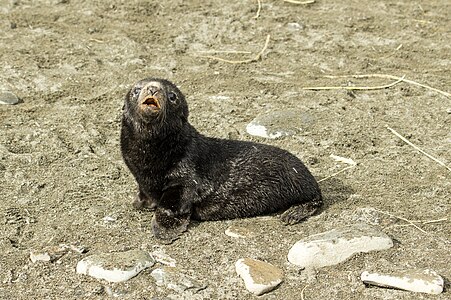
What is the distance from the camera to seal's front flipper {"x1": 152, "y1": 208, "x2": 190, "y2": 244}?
20.2ft

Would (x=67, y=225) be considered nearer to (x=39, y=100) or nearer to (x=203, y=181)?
(x=203, y=181)

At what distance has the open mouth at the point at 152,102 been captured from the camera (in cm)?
628

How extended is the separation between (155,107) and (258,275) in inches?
61.7

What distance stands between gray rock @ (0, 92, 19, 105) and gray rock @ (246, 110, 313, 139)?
8.15 ft

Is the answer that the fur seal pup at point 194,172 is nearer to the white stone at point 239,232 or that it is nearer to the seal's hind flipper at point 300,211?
the seal's hind flipper at point 300,211

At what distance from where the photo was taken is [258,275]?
558 cm

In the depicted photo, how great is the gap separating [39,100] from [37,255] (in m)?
3.16

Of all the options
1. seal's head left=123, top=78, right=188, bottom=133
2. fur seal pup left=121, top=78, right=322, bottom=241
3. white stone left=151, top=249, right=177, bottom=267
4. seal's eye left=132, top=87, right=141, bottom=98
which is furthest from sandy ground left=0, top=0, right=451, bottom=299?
seal's eye left=132, top=87, right=141, bottom=98

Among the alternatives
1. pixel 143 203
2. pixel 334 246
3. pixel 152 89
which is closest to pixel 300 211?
pixel 334 246

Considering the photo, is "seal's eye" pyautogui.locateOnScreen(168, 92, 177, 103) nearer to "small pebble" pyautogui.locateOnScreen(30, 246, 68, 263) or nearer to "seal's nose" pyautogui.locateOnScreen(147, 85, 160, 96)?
"seal's nose" pyautogui.locateOnScreen(147, 85, 160, 96)

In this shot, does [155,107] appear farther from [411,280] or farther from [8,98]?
[8,98]

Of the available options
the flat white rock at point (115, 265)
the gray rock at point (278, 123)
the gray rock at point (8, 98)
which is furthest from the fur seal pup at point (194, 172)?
the gray rock at point (8, 98)

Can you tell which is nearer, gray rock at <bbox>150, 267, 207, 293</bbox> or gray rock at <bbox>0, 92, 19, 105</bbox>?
gray rock at <bbox>150, 267, 207, 293</bbox>

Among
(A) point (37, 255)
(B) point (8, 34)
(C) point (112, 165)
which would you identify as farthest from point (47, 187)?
(B) point (8, 34)
